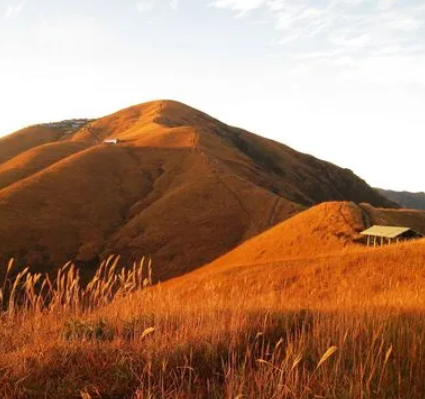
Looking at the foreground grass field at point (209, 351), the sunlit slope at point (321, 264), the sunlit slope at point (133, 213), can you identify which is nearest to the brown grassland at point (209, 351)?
the foreground grass field at point (209, 351)

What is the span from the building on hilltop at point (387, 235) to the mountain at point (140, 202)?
1935 cm

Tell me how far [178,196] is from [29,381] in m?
59.4

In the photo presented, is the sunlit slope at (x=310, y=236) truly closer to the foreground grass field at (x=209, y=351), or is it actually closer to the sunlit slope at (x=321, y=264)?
the sunlit slope at (x=321, y=264)

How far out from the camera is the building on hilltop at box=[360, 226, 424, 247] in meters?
34.3

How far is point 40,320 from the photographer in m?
6.56

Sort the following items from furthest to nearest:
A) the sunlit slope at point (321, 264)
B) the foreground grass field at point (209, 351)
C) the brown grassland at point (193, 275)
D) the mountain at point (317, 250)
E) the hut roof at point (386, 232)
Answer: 1. the hut roof at point (386, 232)
2. the mountain at point (317, 250)
3. the sunlit slope at point (321, 264)
4. the brown grassland at point (193, 275)
5. the foreground grass field at point (209, 351)

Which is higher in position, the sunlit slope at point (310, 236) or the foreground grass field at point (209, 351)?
the foreground grass field at point (209, 351)

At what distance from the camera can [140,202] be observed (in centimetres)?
6656

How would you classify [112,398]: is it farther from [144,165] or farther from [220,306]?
[144,165]

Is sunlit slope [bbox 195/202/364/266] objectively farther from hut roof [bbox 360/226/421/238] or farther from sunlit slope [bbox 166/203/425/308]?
hut roof [bbox 360/226/421/238]

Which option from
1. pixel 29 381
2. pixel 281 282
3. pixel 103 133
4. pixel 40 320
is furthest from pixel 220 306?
pixel 103 133

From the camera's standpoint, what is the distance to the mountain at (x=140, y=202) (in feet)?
175

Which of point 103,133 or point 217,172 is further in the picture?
point 103,133

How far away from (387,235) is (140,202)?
38521mm
